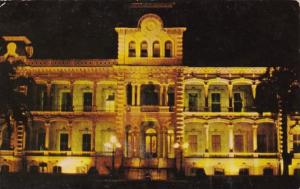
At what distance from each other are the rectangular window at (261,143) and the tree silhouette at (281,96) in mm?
1542

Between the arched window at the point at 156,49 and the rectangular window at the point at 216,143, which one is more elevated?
the arched window at the point at 156,49

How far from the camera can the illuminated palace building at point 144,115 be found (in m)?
53.8

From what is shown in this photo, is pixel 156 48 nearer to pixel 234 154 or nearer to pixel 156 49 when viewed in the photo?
pixel 156 49

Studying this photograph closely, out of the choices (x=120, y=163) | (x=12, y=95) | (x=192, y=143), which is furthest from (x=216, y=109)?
(x=12, y=95)

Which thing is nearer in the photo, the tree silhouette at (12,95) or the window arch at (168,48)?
the tree silhouette at (12,95)

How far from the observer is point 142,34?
5441 centimetres

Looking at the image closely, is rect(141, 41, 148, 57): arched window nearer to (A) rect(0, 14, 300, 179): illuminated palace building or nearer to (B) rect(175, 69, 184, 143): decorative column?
(A) rect(0, 14, 300, 179): illuminated palace building

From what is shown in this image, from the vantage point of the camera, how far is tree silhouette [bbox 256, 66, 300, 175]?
48.7 metres

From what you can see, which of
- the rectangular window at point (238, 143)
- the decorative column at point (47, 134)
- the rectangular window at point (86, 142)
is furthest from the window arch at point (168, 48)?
the decorative column at point (47, 134)

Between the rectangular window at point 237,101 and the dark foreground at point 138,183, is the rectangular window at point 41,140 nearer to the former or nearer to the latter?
the dark foreground at point 138,183

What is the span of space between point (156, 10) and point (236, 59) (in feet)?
27.6

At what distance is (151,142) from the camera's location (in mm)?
54094

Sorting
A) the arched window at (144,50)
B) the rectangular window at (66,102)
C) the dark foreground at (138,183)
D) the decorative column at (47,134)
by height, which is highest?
the arched window at (144,50)

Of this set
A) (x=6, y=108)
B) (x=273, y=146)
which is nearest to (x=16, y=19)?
(x=6, y=108)
